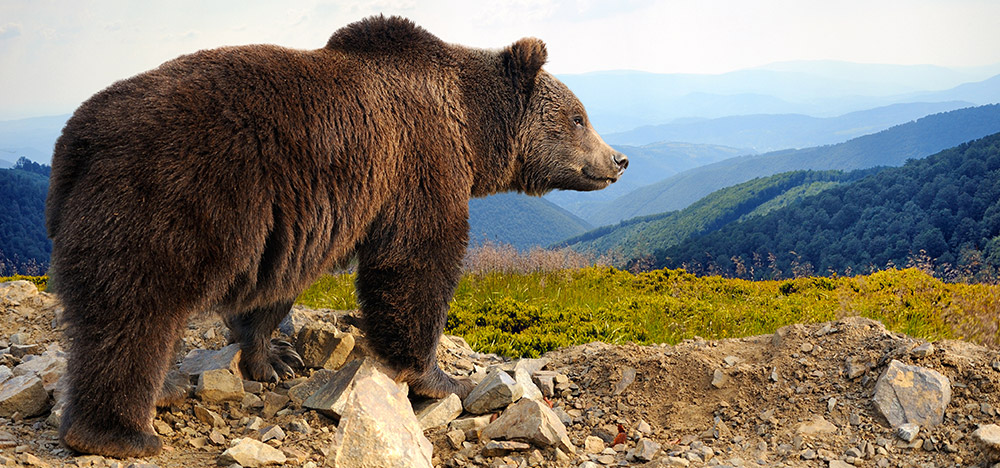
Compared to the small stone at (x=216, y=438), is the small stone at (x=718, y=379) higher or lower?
higher

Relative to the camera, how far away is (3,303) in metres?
7.50

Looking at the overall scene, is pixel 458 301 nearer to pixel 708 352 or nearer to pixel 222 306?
pixel 708 352

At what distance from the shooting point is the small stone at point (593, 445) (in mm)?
4973

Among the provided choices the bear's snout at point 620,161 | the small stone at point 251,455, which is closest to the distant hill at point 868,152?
the bear's snout at point 620,161

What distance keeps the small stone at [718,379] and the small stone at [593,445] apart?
113cm

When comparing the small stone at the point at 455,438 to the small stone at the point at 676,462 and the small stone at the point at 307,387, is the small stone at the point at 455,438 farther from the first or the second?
the small stone at the point at 676,462

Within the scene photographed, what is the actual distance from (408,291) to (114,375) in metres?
1.83

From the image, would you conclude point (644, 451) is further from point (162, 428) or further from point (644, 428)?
point (162, 428)

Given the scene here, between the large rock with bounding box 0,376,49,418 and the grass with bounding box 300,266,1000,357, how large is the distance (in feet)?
12.4

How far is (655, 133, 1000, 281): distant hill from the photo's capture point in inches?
930

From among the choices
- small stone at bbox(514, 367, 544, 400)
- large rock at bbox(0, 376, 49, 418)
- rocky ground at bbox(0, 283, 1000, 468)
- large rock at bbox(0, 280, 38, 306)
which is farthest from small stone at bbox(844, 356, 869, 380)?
large rock at bbox(0, 280, 38, 306)

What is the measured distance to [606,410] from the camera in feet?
18.1

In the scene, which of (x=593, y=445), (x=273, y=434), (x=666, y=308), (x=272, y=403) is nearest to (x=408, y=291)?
(x=273, y=434)

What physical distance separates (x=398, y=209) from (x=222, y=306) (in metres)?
1.28
